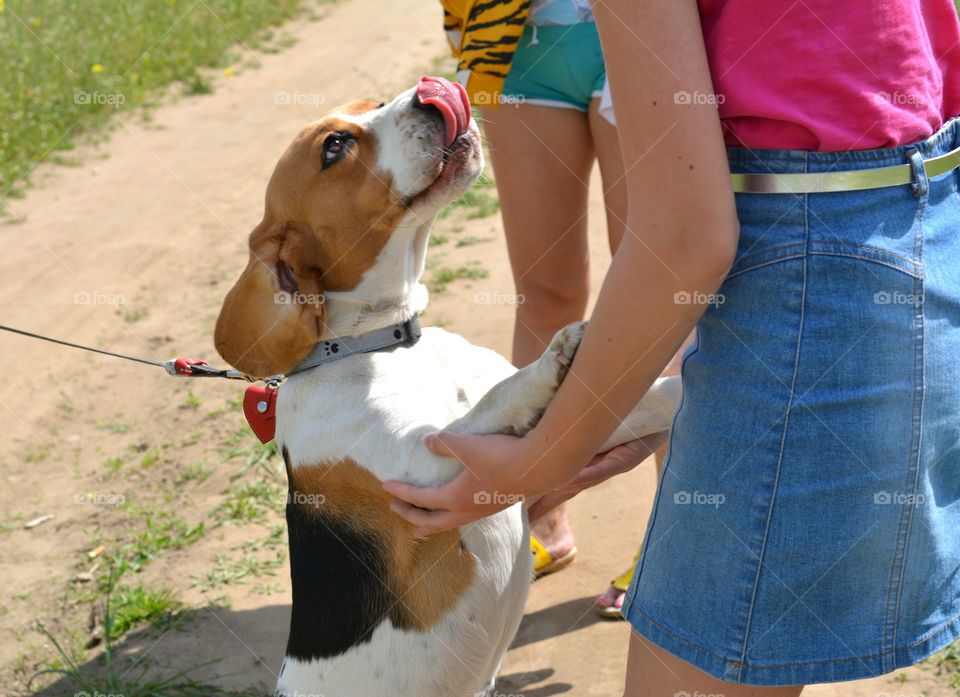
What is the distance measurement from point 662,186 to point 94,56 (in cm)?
A: 869

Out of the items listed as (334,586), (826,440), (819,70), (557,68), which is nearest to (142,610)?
(334,586)

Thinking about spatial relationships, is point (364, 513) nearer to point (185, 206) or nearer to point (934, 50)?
point (934, 50)

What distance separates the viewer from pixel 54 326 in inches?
227

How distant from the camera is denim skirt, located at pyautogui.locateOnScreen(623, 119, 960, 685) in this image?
5.14 feet

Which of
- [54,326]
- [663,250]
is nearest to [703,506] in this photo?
[663,250]

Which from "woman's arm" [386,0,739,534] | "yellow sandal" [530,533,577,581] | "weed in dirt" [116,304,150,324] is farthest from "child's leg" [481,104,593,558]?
"weed in dirt" [116,304,150,324]

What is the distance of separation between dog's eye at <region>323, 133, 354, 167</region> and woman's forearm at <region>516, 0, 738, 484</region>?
4.57 feet

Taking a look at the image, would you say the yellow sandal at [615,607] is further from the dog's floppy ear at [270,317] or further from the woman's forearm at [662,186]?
the woman's forearm at [662,186]

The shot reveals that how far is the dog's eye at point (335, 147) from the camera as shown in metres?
2.82

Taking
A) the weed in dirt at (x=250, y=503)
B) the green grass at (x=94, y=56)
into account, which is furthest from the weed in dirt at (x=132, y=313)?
the green grass at (x=94, y=56)

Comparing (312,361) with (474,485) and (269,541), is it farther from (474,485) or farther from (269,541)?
(269,541)

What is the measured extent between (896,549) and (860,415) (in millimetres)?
232

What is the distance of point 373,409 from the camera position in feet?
8.47

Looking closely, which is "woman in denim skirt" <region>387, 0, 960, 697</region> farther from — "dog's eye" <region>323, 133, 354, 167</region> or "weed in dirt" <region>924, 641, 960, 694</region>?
"weed in dirt" <region>924, 641, 960, 694</region>
